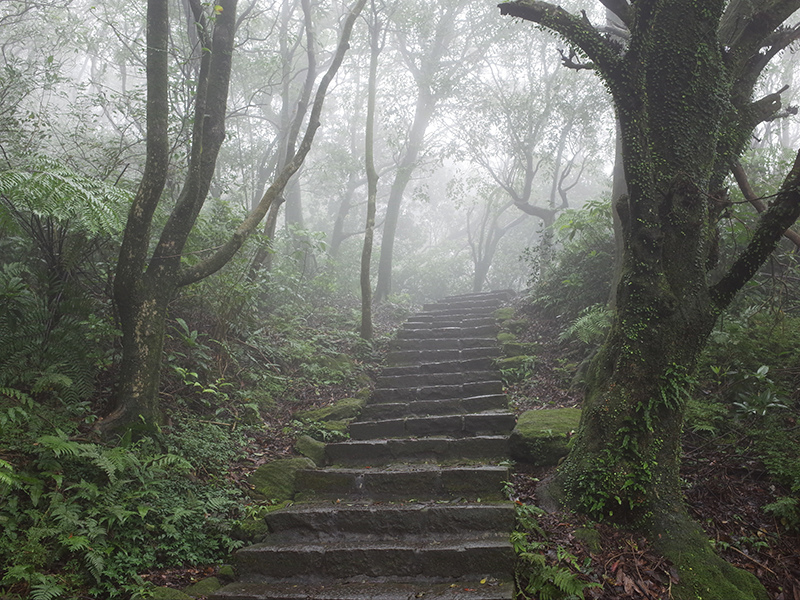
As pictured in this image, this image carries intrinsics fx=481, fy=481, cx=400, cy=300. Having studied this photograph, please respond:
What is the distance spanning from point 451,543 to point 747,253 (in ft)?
10.5

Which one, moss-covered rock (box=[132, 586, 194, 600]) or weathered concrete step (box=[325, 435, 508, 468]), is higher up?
weathered concrete step (box=[325, 435, 508, 468])

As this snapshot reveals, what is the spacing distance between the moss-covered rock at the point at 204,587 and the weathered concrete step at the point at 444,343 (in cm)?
605

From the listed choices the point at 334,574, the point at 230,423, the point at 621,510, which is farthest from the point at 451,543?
the point at 230,423

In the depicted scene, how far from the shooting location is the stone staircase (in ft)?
11.8

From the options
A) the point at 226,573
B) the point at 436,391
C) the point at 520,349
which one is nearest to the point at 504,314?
the point at 520,349

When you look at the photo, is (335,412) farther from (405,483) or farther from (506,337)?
(506,337)

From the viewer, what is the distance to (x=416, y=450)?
219 inches

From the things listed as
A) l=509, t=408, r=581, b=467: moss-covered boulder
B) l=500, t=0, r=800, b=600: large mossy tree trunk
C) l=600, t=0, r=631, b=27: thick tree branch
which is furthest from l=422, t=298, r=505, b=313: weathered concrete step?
l=600, t=0, r=631, b=27: thick tree branch

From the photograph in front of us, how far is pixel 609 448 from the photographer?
382cm

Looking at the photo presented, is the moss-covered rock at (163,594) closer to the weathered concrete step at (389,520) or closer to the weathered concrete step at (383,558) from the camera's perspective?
the weathered concrete step at (383,558)

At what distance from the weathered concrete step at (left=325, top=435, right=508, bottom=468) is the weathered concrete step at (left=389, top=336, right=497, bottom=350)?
3.62m

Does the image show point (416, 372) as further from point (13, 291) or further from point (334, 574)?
point (13, 291)

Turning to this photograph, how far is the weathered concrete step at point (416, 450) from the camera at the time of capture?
535cm

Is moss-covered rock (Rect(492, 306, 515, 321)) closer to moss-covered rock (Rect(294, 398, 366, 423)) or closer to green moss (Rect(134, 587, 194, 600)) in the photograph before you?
moss-covered rock (Rect(294, 398, 366, 423))
